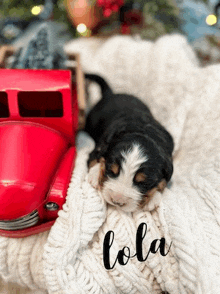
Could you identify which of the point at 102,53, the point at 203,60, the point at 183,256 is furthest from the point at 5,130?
the point at 203,60

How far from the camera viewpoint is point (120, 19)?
2178mm

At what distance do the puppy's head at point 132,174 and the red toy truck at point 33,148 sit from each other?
0.55ft

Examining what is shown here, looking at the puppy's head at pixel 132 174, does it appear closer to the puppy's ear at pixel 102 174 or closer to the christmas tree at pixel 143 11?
the puppy's ear at pixel 102 174

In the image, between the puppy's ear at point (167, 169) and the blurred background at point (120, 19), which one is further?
the blurred background at point (120, 19)

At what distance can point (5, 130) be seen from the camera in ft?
3.13

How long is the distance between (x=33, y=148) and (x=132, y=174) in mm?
359

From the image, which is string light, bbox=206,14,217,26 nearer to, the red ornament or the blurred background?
the blurred background

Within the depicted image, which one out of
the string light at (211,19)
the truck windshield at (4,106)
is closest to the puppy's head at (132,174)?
the truck windshield at (4,106)

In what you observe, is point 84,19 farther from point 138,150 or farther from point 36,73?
point 138,150

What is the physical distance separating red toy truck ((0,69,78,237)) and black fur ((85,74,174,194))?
17cm

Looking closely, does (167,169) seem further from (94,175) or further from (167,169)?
(94,175)

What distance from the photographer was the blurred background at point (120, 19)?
202cm

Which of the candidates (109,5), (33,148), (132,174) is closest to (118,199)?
(132,174)

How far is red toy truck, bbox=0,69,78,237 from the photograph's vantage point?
816 millimetres
